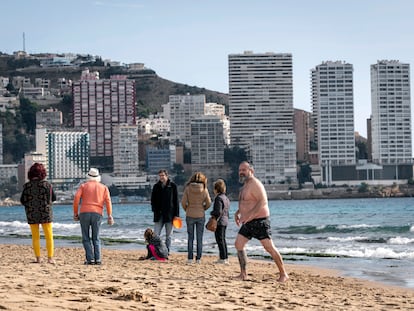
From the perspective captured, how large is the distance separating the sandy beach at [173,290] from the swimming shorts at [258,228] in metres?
0.53

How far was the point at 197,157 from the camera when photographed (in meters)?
156

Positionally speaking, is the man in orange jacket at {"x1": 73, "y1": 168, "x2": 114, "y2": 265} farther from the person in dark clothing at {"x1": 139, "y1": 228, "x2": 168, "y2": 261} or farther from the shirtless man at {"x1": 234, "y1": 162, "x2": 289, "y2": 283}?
Answer: the shirtless man at {"x1": 234, "y1": 162, "x2": 289, "y2": 283}

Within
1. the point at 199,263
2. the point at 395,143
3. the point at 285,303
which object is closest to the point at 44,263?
the point at 199,263

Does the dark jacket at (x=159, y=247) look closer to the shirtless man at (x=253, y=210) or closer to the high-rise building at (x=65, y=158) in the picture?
the shirtless man at (x=253, y=210)

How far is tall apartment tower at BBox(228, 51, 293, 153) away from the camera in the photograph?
176 meters

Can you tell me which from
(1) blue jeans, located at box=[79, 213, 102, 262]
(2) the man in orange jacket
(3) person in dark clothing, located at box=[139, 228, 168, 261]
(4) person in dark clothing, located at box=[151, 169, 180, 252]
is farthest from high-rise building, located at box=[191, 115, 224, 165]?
(2) the man in orange jacket

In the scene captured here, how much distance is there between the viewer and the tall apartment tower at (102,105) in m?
177

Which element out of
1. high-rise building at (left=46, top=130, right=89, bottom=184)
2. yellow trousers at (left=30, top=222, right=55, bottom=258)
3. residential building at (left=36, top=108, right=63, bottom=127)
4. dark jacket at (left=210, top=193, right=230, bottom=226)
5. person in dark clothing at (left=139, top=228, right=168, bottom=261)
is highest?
residential building at (left=36, top=108, right=63, bottom=127)

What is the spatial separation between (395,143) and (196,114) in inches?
1409

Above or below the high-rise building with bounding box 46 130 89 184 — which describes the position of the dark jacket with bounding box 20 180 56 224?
below

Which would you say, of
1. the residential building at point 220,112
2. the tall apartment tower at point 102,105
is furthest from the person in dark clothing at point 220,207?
the tall apartment tower at point 102,105

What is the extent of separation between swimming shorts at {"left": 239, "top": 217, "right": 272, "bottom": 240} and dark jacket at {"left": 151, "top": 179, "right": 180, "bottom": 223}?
10.8 feet

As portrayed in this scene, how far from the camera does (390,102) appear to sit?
174 metres

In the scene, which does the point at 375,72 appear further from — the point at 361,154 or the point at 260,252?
the point at 260,252
